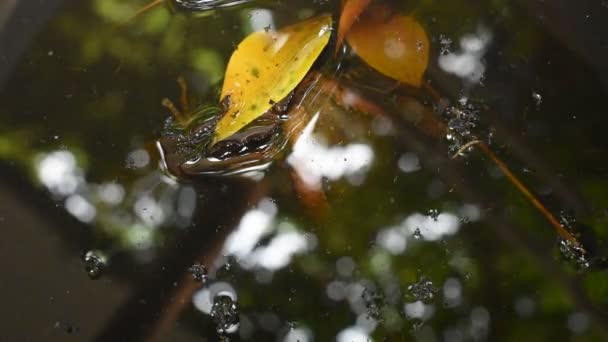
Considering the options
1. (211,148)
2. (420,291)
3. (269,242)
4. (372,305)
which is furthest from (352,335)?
(211,148)

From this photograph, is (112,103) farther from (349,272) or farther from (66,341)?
(349,272)

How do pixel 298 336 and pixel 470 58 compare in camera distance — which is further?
pixel 470 58

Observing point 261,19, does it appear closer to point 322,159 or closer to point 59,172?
point 322,159

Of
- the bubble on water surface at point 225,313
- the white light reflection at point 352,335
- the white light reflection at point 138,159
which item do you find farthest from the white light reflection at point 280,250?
the white light reflection at point 138,159

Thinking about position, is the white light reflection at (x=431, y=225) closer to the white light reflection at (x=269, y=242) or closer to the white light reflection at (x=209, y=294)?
the white light reflection at (x=269, y=242)

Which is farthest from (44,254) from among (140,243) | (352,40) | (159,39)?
(352,40)

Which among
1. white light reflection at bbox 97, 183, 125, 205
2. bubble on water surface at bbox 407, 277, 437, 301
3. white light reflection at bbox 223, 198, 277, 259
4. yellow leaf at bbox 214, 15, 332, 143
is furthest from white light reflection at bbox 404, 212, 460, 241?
white light reflection at bbox 97, 183, 125, 205
